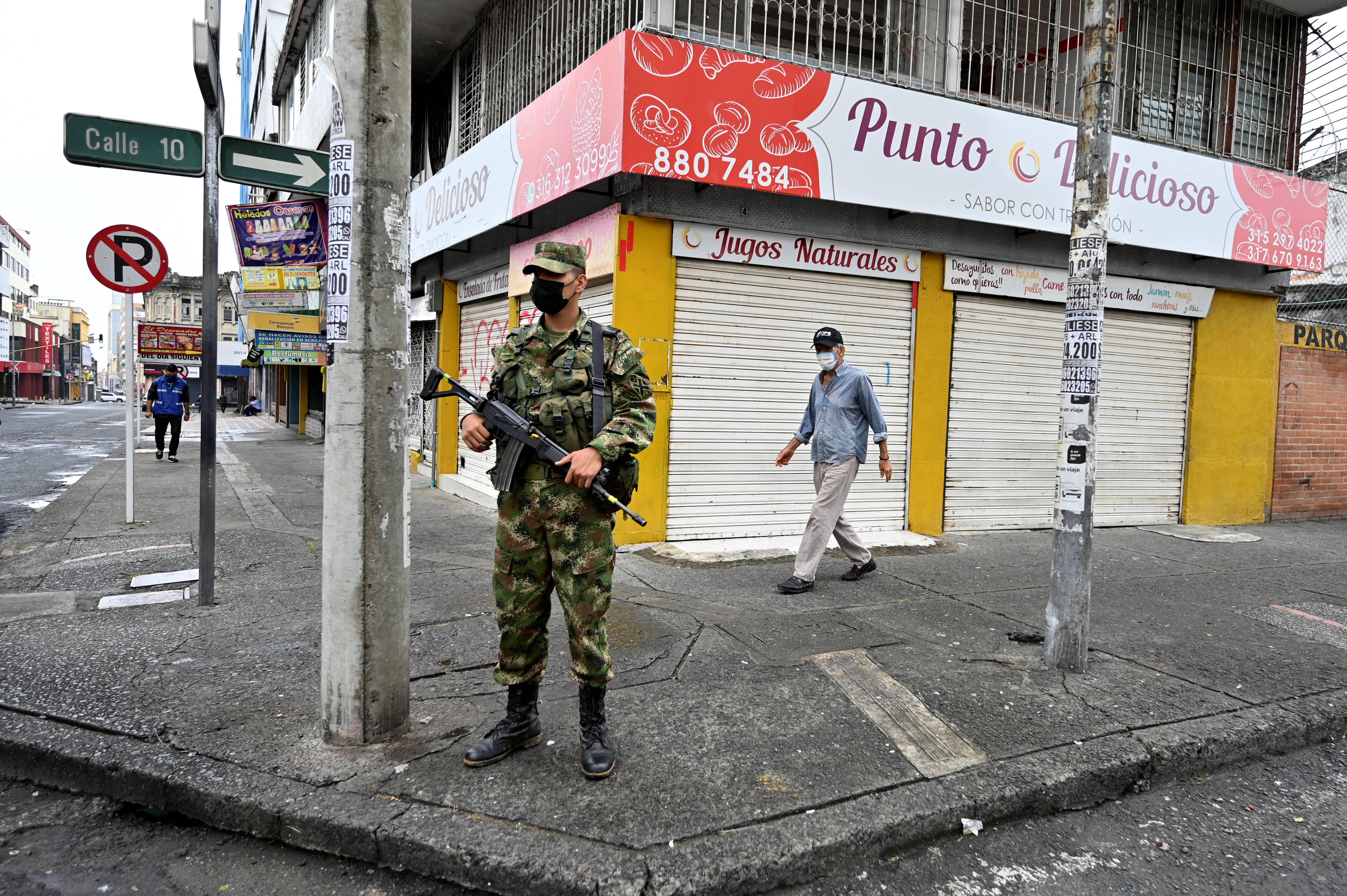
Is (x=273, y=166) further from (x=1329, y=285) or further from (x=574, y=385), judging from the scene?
(x=1329, y=285)

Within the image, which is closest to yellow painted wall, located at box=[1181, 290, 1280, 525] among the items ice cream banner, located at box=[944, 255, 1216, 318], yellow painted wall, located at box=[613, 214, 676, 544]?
ice cream banner, located at box=[944, 255, 1216, 318]

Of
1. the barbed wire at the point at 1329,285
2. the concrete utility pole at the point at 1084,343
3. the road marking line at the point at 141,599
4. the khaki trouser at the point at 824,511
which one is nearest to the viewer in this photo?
the concrete utility pole at the point at 1084,343

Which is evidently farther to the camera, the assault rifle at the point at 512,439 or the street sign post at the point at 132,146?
the street sign post at the point at 132,146

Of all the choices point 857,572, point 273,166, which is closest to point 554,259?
point 273,166

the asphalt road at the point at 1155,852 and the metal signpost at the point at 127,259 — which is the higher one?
the metal signpost at the point at 127,259

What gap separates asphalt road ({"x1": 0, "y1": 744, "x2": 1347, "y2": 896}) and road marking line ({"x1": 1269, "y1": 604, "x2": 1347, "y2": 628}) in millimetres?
2827

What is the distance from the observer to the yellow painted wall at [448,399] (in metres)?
11.5

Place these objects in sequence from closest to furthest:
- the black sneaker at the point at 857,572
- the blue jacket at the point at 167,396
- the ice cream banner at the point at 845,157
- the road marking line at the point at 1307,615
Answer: the road marking line at the point at 1307,615 < the black sneaker at the point at 857,572 < the ice cream banner at the point at 845,157 < the blue jacket at the point at 167,396

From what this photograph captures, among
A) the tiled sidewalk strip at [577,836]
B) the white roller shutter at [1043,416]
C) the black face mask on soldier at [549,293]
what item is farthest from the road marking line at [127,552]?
the white roller shutter at [1043,416]

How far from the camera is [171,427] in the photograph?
594 inches

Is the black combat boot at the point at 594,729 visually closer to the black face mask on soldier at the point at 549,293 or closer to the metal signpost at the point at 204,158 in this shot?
the black face mask on soldier at the point at 549,293

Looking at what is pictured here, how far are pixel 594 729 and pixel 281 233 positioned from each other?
4629 mm

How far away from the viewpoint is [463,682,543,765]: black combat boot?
307 centimetres

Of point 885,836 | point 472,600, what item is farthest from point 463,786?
point 472,600
